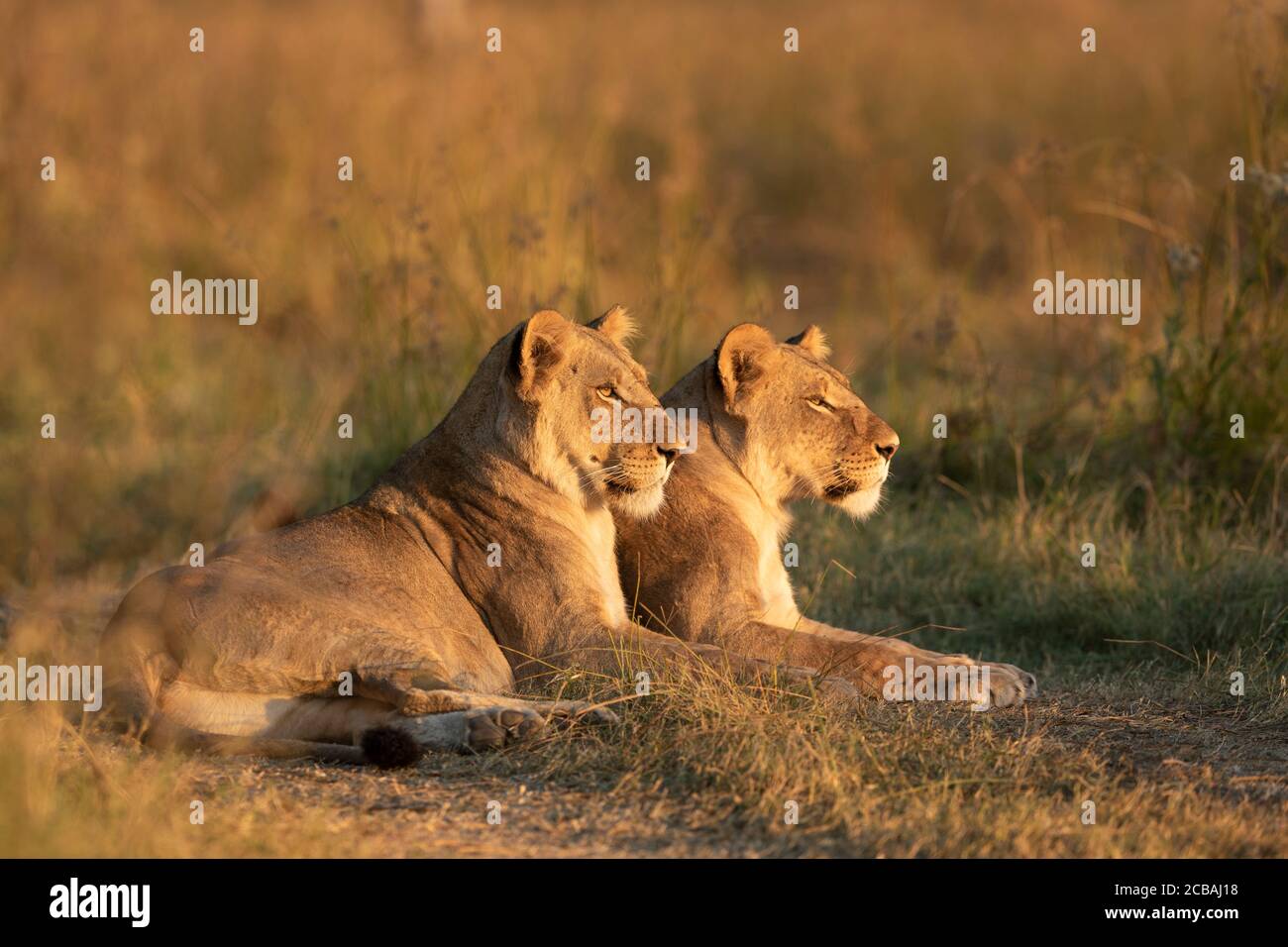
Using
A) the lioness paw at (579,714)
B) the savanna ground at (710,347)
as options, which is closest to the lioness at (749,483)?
the savanna ground at (710,347)

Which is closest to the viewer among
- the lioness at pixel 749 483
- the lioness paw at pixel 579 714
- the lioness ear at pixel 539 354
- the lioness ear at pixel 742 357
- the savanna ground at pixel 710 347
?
the savanna ground at pixel 710 347

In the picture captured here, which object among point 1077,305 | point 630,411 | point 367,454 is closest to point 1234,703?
point 630,411

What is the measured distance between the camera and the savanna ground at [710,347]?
4.73 m

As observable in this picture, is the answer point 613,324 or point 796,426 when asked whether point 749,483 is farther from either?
point 613,324

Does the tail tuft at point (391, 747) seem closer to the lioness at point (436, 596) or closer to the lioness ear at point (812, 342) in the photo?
the lioness at point (436, 596)

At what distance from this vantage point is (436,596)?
5848 millimetres

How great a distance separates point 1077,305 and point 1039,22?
13159 mm

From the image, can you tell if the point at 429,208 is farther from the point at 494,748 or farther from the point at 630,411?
the point at 494,748

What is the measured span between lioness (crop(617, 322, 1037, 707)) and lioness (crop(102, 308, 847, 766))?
0.23 meters

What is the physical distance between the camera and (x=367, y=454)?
29.6 feet

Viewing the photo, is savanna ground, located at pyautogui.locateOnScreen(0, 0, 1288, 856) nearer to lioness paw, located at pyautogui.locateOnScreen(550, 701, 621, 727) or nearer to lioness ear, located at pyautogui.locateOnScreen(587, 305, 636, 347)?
lioness paw, located at pyautogui.locateOnScreen(550, 701, 621, 727)

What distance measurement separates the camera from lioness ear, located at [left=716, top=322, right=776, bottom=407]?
21.0 ft

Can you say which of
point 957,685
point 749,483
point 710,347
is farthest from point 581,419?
point 710,347

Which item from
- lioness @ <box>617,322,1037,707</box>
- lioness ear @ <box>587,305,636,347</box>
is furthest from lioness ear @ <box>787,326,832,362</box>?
lioness ear @ <box>587,305,636,347</box>
